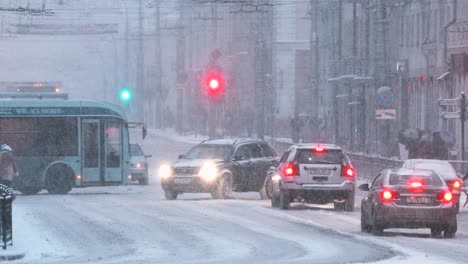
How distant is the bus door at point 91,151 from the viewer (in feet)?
140

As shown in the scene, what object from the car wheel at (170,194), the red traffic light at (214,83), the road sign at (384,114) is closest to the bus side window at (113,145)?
the red traffic light at (214,83)

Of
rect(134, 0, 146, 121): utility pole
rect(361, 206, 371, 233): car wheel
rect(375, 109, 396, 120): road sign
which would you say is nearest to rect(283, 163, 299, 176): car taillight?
rect(361, 206, 371, 233): car wheel

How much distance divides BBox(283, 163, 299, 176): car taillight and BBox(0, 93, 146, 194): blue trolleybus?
11.2m

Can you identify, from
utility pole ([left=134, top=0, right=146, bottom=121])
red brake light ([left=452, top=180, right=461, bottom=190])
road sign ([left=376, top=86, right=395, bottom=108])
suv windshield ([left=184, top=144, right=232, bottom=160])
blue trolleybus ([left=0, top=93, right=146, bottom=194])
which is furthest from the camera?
utility pole ([left=134, top=0, right=146, bottom=121])

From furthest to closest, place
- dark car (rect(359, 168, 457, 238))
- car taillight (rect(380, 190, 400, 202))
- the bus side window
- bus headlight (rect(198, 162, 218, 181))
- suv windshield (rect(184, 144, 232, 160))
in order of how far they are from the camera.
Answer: the bus side window, suv windshield (rect(184, 144, 232, 160)), bus headlight (rect(198, 162, 218, 181)), car taillight (rect(380, 190, 400, 202)), dark car (rect(359, 168, 457, 238))

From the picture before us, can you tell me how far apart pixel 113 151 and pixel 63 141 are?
5.73ft

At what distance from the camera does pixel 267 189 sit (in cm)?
3828

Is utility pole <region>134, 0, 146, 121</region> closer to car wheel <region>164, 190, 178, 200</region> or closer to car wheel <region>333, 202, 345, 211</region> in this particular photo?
car wheel <region>164, 190, 178, 200</region>

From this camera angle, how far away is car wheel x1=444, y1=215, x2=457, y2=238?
24.5 metres

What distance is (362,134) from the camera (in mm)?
54219

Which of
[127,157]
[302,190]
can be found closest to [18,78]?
[127,157]

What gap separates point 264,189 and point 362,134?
16.2 metres

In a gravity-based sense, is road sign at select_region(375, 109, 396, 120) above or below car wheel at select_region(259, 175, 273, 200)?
above

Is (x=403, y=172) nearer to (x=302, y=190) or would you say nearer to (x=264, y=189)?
(x=302, y=190)
